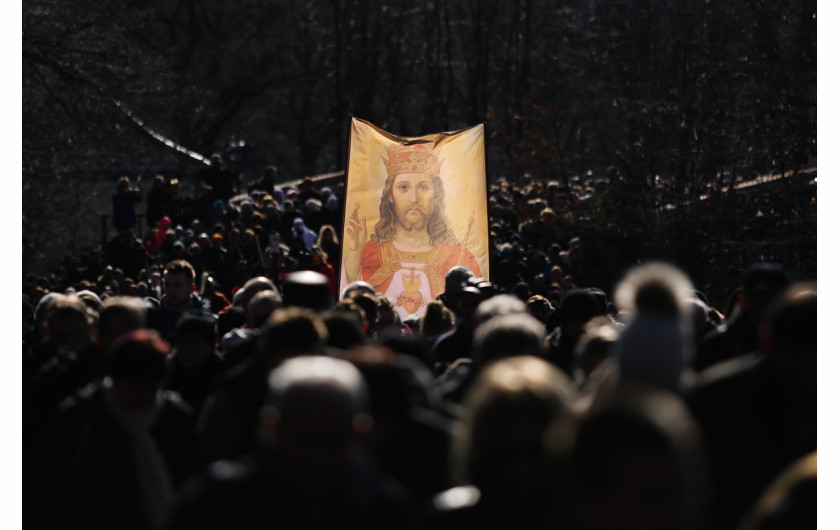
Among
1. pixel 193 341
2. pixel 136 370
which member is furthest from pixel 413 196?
pixel 136 370

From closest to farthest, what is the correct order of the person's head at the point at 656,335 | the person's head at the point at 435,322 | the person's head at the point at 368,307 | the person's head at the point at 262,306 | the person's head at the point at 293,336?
the person's head at the point at 656,335 < the person's head at the point at 293,336 < the person's head at the point at 262,306 < the person's head at the point at 368,307 < the person's head at the point at 435,322

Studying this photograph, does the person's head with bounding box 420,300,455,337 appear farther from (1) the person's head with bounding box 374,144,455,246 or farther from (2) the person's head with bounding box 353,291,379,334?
(1) the person's head with bounding box 374,144,455,246

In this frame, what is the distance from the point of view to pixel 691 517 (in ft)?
8.68

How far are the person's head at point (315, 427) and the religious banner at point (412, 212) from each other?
9648 mm

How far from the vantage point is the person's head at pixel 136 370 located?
4.61 m

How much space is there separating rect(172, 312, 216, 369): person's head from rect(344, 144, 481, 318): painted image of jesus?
20.9 feet

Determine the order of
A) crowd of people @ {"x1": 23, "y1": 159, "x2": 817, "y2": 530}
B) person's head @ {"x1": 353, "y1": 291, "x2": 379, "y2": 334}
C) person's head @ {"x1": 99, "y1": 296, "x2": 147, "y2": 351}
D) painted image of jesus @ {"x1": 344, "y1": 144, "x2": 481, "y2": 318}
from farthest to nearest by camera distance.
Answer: painted image of jesus @ {"x1": 344, "y1": 144, "x2": 481, "y2": 318} < person's head @ {"x1": 353, "y1": 291, "x2": 379, "y2": 334} < person's head @ {"x1": 99, "y1": 296, "x2": 147, "y2": 351} < crowd of people @ {"x1": 23, "y1": 159, "x2": 817, "y2": 530}

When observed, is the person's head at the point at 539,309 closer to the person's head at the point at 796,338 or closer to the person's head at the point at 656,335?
the person's head at the point at 656,335

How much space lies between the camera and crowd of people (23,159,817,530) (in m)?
2.86

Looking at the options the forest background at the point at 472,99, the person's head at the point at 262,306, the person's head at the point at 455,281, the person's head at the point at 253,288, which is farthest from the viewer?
the forest background at the point at 472,99

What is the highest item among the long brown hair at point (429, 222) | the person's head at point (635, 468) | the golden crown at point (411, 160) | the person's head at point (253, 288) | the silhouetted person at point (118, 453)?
the golden crown at point (411, 160)

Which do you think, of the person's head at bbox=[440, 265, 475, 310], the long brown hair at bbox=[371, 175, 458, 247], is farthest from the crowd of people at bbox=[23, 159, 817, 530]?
the long brown hair at bbox=[371, 175, 458, 247]

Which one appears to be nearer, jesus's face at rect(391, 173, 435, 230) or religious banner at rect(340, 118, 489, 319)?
religious banner at rect(340, 118, 489, 319)

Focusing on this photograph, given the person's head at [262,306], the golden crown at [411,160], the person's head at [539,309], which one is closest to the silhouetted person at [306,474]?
the person's head at [262,306]
